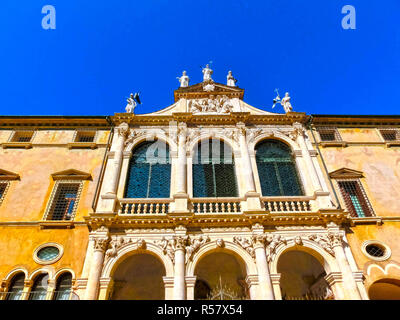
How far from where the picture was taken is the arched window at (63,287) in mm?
10656

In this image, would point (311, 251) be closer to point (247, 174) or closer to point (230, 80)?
point (247, 174)

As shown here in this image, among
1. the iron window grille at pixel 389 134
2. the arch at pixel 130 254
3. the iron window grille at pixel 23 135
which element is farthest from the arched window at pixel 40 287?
the iron window grille at pixel 389 134

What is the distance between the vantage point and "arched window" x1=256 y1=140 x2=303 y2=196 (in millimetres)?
14125

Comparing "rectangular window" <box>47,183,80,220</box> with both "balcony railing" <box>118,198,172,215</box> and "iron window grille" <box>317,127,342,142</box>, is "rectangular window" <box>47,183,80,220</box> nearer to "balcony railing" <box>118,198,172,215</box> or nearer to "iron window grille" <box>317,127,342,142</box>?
"balcony railing" <box>118,198,172,215</box>

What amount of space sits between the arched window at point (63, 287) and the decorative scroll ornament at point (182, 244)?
3.65 metres

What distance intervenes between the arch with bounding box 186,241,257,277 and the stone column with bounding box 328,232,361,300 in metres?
3.40

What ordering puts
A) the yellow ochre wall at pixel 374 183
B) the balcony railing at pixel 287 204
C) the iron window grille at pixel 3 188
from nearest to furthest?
1. the yellow ochre wall at pixel 374 183
2. the balcony railing at pixel 287 204
3. the iron window grille at pixel 3 188

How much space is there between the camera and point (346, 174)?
14617mm

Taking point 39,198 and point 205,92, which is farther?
point 205,92

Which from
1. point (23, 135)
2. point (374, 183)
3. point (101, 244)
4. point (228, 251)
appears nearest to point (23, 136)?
point (23, 135)

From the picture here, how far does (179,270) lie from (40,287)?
546cm

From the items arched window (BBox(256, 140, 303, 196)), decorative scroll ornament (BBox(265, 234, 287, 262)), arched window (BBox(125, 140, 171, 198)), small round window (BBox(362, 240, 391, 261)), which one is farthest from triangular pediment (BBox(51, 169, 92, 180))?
small round window (BBox(362, 240, 391, 261))

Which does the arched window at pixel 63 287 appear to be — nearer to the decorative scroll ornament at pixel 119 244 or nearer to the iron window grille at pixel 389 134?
the decorative scroll ornament at pixel 119 244

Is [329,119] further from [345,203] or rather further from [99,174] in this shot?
[99,174]
